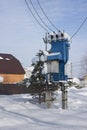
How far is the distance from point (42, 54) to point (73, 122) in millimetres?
6953

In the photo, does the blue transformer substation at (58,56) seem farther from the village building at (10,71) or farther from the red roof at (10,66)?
the red roof at (10,66)

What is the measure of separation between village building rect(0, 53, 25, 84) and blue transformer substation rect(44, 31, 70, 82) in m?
51.4

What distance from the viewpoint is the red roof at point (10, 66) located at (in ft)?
230

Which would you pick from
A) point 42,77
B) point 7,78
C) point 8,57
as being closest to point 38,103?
point 42,77

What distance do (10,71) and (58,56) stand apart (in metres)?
53.9

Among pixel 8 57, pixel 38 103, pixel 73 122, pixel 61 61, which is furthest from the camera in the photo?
→ pixel 8 57

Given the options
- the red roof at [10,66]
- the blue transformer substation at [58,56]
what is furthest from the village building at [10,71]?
the blue transformer substation at [58,56]

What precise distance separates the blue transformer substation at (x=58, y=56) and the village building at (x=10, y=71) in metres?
51.4

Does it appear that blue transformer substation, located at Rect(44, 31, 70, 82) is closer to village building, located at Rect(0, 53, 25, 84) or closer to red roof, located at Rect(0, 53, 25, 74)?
village building, located at Rect(0, 53, 25, 84)

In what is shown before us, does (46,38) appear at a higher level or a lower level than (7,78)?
higher

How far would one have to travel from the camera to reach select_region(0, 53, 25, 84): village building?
228 ft

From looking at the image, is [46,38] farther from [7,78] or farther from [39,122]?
[7,78]

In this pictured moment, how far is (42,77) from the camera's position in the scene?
1955cm

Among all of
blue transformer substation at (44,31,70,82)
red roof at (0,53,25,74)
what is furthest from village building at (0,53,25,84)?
blue transformer substation at (44,31,70,82)
